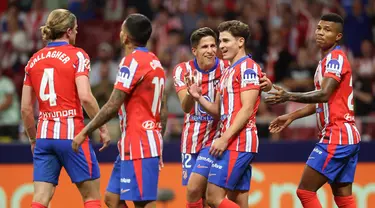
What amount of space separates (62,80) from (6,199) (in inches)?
159

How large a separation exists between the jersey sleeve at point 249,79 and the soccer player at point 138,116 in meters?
0.84

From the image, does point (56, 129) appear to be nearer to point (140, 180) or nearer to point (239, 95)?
point (140, 180)

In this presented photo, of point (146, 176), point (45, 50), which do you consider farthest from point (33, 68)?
point (146, 176)

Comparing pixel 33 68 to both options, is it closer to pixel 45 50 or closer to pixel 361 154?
pixel 45 50

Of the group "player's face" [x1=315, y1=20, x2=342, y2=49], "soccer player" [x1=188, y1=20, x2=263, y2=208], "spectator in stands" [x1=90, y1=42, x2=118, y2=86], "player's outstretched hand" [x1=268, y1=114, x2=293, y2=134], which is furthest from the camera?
"spectator in stands" [x1=90, y1=42, x2=118, y2=86]

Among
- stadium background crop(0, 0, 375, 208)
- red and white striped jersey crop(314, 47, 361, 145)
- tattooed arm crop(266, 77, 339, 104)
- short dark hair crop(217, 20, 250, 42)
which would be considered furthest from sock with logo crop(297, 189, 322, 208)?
stadium background crop(0, 0, 375, 208)

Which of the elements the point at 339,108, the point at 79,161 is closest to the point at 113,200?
the point at 79,161

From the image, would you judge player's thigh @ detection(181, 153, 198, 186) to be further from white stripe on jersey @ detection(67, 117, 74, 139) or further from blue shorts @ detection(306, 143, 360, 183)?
white stripe on jersey @ detection(67, 117, 74, 139)

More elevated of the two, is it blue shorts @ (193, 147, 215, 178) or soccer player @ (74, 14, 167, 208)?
soccer player @ (74, 14, 167, 208)

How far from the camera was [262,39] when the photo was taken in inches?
587

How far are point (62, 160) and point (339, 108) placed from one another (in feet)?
9.48

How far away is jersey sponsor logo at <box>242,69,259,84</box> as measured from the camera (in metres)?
7.63

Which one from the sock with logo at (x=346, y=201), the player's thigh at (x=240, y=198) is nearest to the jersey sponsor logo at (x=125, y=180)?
the player's thigh at (x=240, y=198)

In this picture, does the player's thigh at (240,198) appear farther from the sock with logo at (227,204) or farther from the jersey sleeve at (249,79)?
the jersey sleeve at (249,79)
